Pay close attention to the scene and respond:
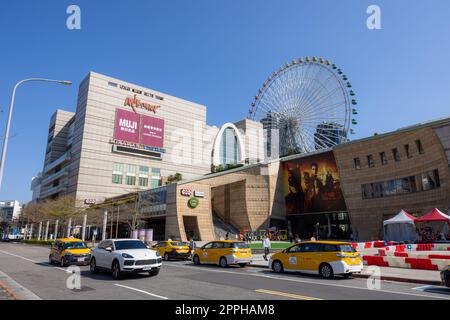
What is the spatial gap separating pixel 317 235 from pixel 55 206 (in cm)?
4892

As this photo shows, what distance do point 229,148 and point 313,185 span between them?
5477 cm

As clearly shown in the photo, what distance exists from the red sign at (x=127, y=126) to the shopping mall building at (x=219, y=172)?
0.28 meters

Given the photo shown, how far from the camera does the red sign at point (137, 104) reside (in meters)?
88.9

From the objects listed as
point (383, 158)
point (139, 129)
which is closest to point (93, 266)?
point (383, 158)

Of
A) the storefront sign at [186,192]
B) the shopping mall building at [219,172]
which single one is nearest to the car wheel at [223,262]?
the shopping mall building at [219,172]

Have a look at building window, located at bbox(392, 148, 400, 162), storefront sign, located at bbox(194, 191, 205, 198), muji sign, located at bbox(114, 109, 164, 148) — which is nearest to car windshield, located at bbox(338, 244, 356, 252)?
building window, located at bbox(392, 148, 400, 162)

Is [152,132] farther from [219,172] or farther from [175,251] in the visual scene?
[175,251]

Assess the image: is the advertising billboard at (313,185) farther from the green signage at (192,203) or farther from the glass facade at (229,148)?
the glass facade at (229,148)

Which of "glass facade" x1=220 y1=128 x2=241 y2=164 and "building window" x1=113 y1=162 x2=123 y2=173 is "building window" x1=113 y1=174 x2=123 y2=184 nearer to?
"building window" x1=113 y1=162 x2=123 y2=173

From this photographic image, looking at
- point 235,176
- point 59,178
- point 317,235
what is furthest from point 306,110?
point 59,178

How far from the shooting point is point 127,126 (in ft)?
287

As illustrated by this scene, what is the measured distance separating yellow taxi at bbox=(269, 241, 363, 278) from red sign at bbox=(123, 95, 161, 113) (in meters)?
81.4

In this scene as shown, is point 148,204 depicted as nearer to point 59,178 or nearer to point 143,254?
point 143,254
